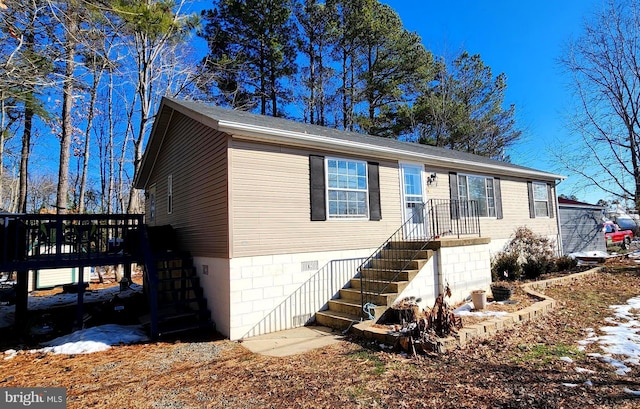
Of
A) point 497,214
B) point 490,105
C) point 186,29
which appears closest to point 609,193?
point 497,214

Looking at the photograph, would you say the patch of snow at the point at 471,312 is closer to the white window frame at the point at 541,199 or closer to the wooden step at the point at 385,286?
the wooden step at the point at 385,286

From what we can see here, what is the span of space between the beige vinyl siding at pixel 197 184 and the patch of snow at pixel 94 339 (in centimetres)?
196

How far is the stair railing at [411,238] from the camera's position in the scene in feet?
24.2

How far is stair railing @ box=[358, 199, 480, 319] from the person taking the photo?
24.2 feet

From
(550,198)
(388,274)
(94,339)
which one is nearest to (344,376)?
(388,274)

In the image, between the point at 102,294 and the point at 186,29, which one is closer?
the point at 102,294

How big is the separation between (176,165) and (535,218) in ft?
41.9

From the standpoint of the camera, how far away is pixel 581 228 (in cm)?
1641

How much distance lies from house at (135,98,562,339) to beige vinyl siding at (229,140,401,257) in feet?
0.07

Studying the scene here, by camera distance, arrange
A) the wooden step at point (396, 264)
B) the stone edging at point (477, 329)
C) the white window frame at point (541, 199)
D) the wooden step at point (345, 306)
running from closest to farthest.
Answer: the stone edging at point (477, 329) → the wooden step at point (345, 306) → the wooden step at point (396, 264) → the white window frame at point (541, 199)

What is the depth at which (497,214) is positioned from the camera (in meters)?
11.9

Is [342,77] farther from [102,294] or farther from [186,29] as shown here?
[102,294]

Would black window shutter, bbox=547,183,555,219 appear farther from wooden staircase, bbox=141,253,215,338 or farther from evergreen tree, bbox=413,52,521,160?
wooden staircase, bbox=141,253,215,338

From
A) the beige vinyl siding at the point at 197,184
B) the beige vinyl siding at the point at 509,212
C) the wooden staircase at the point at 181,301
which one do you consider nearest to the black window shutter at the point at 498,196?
the beige vinyl siding at the point at 509,212
